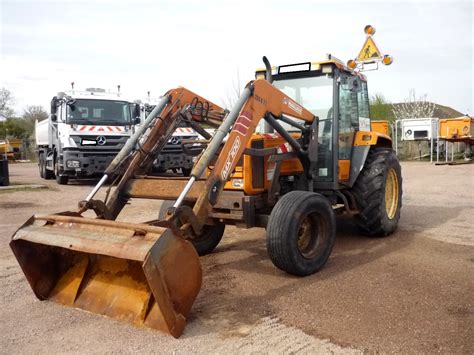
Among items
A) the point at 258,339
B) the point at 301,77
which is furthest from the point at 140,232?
the point at 301,77

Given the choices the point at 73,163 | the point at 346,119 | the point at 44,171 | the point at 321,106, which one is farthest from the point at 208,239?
the point at 44,171

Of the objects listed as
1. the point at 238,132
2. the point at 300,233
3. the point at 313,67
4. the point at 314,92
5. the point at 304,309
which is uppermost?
the point at 313,67

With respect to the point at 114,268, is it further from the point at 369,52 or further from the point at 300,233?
the point at 369,52

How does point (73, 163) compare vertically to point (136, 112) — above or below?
below

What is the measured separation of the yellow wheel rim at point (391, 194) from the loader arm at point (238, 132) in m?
2.54

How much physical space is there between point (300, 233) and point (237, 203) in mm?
741

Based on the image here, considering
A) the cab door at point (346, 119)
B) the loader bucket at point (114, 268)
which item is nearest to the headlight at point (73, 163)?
the cab door at point (346, 119)

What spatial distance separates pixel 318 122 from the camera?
5.86 m

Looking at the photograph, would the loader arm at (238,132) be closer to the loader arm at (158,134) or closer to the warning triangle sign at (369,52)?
the loader arm at (158,134)

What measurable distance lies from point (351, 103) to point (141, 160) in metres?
3.00

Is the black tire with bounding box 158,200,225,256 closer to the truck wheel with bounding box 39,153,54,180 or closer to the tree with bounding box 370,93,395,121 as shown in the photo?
the truck wheel with bounding box 39,153,54,180

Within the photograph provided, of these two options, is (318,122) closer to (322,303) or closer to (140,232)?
(322,303)

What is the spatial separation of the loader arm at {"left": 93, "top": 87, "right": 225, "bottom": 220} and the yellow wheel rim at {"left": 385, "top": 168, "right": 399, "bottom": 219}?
3.05 metres

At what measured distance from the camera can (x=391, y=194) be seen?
7.30 meters
